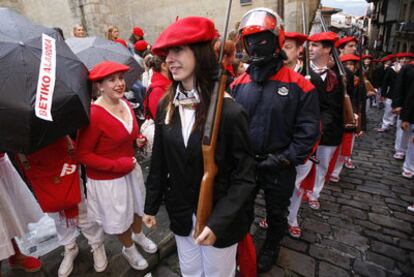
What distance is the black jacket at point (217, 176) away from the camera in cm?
165

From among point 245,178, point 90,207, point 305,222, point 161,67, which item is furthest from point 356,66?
point 90,207

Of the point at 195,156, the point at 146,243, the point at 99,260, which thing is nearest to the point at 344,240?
the point at 146,243

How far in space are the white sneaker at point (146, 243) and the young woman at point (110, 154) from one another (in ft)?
1.00

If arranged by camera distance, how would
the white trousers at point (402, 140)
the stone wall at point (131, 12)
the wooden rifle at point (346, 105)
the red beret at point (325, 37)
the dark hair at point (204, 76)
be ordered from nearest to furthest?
the dark hair at point (204, 76), the red beret at point (325, 37), the wooden rifle at point (346, 105), the white trousers at point (402, 140), the stone wall at point (131, 12)

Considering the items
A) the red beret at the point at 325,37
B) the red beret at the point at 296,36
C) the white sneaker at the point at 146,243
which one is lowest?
the white sneaker at the point at 146,243

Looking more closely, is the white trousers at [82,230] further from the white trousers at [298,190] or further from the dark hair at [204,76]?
the white trousers at [298,190]

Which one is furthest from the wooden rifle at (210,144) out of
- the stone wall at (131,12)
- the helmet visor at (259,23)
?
the stone wall at (131,12)

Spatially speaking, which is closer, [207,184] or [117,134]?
[207,184]

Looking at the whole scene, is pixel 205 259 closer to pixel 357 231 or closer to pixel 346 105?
pixel 357 231

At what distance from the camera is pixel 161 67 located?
3.38 m

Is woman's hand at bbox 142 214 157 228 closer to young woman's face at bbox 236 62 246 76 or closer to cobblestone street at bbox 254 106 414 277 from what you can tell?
cobblestone street at bbox 254 106 414 277

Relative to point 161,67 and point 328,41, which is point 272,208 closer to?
point 161,67

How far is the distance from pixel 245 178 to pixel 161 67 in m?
2.20

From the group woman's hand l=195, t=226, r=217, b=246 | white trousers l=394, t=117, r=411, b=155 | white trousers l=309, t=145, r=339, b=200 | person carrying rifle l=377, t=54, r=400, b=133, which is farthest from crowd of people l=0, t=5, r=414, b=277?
person carrying rifle l=377, t=54, r=400, b=133
